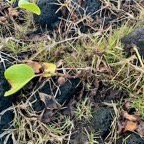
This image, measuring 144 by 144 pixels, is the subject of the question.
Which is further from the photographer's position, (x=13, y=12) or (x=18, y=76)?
(x=13, y=12)

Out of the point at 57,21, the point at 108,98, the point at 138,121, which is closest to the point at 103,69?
the point at 108,98

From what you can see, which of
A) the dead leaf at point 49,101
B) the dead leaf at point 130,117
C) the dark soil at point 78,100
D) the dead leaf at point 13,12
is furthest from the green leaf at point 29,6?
the dead leaf at point 130,117

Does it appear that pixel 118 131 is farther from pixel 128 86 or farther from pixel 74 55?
pixel 74 55

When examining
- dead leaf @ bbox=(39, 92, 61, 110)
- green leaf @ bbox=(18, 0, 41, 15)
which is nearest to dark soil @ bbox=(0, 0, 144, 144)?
dead leaf @ bbox=(39, 92, 61, 110)

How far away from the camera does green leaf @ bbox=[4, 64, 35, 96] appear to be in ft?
4.32

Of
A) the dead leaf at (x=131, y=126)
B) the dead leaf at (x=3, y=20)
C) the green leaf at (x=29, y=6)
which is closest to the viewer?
the dead leaf at (x=131, y=126)

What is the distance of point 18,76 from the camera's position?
4.37 feet

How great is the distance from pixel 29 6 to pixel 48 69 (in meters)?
0.30

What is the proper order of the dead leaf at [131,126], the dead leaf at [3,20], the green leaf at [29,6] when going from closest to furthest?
the dead leaf at [131,126] → the green leaf at [29,6] → the dead leaf at [3,20]

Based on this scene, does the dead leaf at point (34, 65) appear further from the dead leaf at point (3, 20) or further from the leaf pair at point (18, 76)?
the dead leaf at point (3, 20)

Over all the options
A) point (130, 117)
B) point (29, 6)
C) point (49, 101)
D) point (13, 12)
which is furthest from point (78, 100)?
point (13, 12)

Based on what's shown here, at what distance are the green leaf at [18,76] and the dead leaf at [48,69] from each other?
0.07 meters

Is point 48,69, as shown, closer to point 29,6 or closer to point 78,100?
point 78,100

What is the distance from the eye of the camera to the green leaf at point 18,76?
1.32 m
